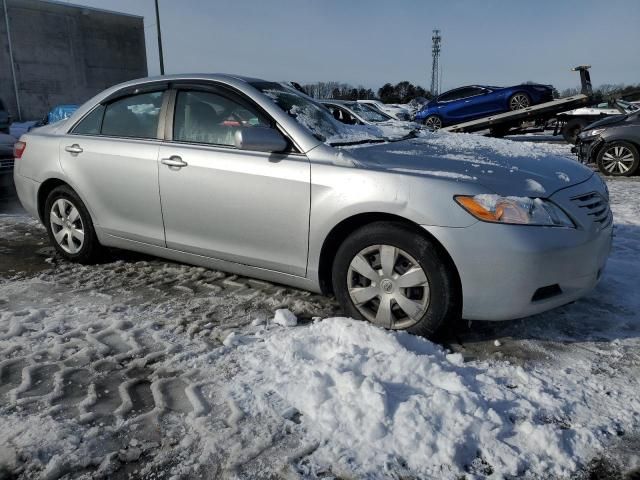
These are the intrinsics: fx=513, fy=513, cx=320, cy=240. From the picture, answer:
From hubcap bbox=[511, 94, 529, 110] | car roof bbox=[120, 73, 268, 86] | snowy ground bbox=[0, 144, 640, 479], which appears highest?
hubcap bbox=[511, 94, 529, 110]

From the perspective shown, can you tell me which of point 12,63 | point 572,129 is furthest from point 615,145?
point 12,63

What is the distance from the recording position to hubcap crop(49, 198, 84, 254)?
4.39 m

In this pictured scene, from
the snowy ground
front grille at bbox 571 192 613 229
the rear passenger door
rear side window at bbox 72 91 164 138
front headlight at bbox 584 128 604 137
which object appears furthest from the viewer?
front headlight at bbox 584 128 604 137

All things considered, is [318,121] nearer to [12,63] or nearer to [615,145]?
[615,145]

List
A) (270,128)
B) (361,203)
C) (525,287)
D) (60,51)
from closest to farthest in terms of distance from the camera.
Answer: (525,287) → (361,203) → (270,128) → (60,51)

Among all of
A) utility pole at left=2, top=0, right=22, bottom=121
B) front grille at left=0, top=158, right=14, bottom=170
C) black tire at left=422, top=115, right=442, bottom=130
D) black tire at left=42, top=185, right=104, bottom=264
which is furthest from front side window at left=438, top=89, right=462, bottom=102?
utility pole at left=2, top=0, right=22, bottom=121

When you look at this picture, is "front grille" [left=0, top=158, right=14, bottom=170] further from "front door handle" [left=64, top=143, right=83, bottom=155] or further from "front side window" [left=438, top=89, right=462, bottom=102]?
"front side window" [left=438, top=89, right=462, bottom=102]

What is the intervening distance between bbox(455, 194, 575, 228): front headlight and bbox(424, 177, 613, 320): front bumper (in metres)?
0.04

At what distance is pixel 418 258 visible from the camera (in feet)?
9.41

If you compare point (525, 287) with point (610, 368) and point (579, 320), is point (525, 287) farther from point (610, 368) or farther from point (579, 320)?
point (579, 320)

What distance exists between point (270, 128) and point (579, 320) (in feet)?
A: 7.81

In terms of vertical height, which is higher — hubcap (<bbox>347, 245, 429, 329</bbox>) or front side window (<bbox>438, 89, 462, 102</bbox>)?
front side window (<bbox>438, 89, 462, 102</bbox>)

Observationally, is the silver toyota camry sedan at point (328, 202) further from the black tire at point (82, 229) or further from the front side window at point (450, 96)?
the front side window at point (450, 96)

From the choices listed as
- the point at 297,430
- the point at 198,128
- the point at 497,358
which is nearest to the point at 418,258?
the point at 497,358
